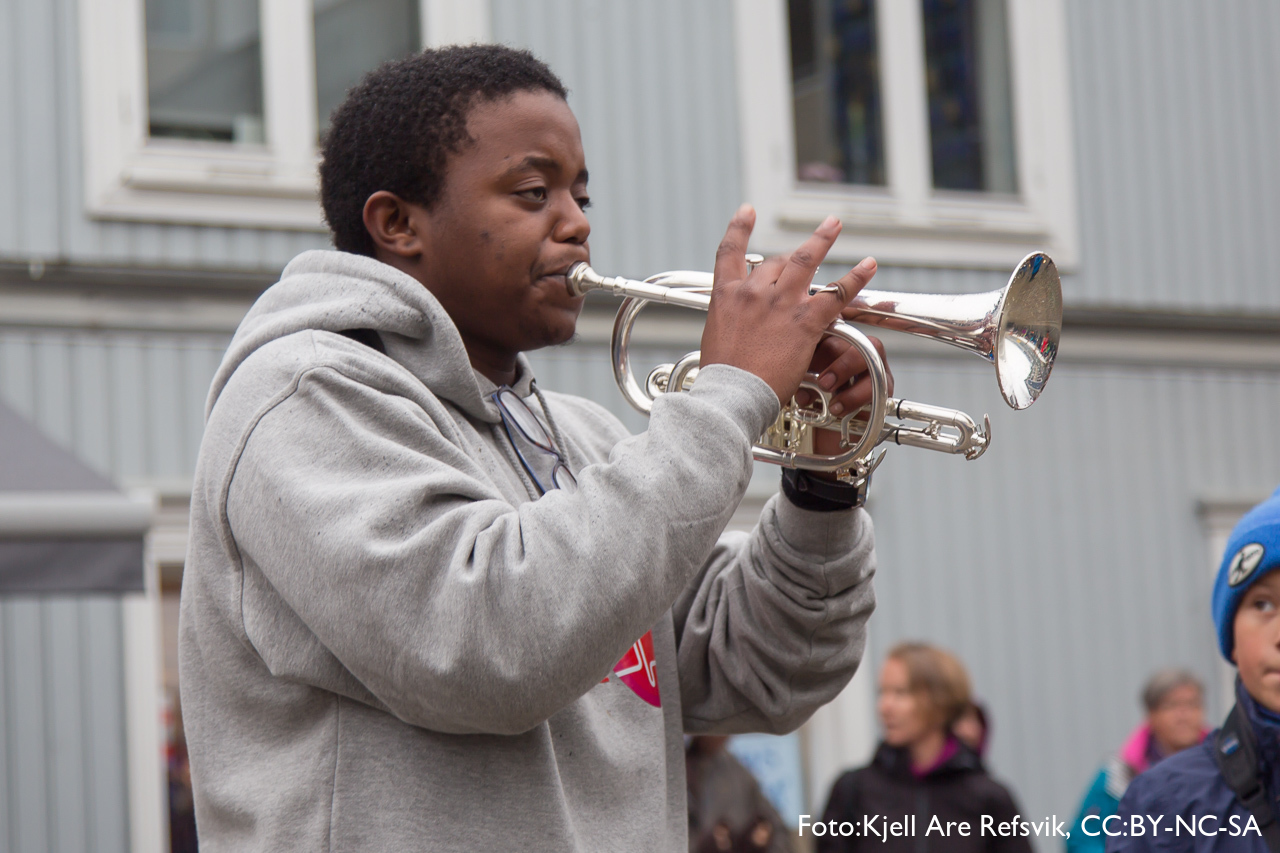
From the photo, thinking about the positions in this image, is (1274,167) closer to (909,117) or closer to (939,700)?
(909,117)

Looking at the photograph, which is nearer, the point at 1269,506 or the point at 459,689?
the point at 459,689

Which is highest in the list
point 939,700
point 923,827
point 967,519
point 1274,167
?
point 1274,167

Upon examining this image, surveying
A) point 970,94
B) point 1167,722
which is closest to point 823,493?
point 1167,722

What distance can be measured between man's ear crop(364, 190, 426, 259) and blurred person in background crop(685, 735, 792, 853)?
320cm

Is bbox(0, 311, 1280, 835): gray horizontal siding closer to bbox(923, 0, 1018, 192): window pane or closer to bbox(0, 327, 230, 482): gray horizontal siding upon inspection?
bbox(923, 0, 1018, 192): window pane

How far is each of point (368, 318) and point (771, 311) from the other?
471 mm

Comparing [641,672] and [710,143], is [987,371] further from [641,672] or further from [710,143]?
[641,672]

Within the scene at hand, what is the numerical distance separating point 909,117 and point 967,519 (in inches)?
76.8

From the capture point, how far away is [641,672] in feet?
6.58

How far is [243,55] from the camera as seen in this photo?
21.4ft

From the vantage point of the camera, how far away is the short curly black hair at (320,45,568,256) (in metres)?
2.00

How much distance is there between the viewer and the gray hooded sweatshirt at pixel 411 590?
1.61m

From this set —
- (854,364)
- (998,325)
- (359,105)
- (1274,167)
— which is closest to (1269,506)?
(998,325)

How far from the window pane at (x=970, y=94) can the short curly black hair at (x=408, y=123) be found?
6.02 metres
